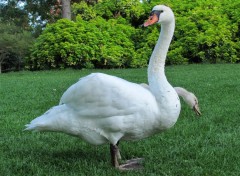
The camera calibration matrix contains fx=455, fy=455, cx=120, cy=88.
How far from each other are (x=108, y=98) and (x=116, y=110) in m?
0.10

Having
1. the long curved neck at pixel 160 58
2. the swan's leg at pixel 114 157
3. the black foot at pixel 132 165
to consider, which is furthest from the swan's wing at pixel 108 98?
the black foot at pixel 132 165

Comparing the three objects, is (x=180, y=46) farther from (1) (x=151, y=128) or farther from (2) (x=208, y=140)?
(1) (x=151, y=128)

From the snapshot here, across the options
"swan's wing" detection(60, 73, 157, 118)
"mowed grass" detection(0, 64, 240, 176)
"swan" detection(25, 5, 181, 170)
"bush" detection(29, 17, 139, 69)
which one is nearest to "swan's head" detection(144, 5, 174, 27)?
"swan" detection(25, 5, 181, 170)

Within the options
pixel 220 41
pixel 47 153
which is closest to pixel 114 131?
pixel 47 153

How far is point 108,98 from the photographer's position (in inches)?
123

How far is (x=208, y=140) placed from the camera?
4023mm

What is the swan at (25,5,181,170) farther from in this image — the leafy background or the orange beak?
the leafy background

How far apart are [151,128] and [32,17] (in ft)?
86.2

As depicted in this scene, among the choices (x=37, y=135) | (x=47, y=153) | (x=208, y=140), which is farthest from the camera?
(x=37, y=135)

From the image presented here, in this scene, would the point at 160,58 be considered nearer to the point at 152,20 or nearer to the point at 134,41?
the point at 152,20


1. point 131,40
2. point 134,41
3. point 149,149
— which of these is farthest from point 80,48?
point 149,149

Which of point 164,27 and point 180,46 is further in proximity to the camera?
point 180,46

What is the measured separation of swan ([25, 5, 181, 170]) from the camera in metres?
3.11

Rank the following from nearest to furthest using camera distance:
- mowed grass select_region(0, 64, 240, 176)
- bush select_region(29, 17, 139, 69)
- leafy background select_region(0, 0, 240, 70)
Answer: mowed grass select_region(0, 64, 240, 176), bush select_region(29, 17, 139, 69), leafy background select_region(0, 0, 240, 70)
